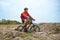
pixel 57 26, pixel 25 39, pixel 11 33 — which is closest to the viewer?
pixel 25 39

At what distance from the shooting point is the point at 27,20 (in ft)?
58.6

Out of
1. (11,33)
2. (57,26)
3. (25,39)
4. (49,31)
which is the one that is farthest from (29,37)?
(57,26)

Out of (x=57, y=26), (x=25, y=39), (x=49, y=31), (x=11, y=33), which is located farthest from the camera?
(x=57, y=26)

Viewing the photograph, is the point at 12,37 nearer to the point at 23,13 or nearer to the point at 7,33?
the point at 7,33


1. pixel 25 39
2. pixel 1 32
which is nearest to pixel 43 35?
pixel 25 39

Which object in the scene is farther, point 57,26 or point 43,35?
point 57,26

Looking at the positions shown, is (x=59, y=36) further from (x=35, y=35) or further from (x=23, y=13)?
(x=23, y=13)

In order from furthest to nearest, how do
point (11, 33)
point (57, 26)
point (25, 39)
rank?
point (57, 26) < point (11, 33) < point (25, 39)

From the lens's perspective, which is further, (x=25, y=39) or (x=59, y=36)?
(x=59, y=36)

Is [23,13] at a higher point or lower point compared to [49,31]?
higher

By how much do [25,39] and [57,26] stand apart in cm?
506

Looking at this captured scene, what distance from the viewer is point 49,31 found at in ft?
63.3

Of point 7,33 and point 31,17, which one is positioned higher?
point 31,17

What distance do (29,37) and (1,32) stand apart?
2.44 meters
